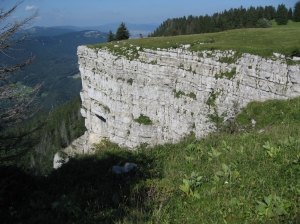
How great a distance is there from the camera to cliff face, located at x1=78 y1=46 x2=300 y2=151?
745 inches

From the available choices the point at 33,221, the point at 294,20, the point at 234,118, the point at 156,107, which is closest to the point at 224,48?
the point at 234,118

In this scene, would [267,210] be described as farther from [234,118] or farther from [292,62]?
[292,62]

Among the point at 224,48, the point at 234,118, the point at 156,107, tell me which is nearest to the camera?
the point at 234,118

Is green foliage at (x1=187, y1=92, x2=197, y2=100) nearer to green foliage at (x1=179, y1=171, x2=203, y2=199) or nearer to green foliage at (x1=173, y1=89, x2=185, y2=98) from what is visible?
green foliage at (x1=173, y1=89, x2=185, y2=98)

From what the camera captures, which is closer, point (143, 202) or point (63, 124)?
point (143, 202)

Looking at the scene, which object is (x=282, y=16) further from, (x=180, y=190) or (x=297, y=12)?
(x=180, y=190)

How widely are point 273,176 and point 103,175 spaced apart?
17.3 feet

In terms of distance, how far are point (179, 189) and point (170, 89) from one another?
2019cm

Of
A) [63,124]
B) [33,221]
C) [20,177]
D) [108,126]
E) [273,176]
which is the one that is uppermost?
[273,176]

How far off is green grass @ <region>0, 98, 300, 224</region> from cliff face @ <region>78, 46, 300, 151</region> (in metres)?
7.06

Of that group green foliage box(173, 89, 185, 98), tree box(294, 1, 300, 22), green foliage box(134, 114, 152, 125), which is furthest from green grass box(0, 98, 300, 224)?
tree box(294, 1, 300, 22)

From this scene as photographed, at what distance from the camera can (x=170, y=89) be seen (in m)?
25.6

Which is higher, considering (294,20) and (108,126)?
(294,20)

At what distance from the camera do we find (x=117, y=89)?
2989 cm
